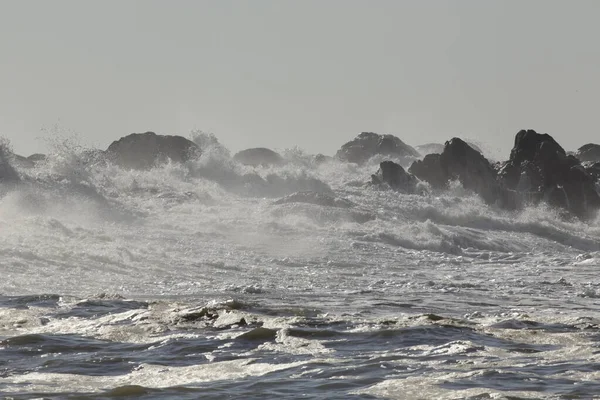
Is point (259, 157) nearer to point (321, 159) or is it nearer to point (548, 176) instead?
point (321, 159)

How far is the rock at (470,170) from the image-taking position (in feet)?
137

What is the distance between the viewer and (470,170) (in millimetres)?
42938

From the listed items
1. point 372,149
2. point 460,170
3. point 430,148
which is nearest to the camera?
point 460,170

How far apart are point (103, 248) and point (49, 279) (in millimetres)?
3713

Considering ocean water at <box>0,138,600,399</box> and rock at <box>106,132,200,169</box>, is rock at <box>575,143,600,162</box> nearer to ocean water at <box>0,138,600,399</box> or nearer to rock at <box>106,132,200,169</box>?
ocean water at <box>0,138,600,399</box>

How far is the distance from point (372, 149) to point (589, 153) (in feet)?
52.6

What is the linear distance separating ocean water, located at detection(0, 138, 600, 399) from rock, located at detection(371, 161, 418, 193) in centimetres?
170

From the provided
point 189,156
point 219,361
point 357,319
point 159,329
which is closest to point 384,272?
point 357,319

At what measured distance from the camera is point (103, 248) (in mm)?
20906

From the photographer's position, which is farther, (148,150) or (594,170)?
(594,170)

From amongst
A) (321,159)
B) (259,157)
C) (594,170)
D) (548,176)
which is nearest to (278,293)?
(548,176)

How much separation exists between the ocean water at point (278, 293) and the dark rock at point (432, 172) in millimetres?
3124

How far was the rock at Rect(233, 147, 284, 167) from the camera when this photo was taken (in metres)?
55.9

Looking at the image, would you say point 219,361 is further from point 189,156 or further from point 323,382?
point 189,156
